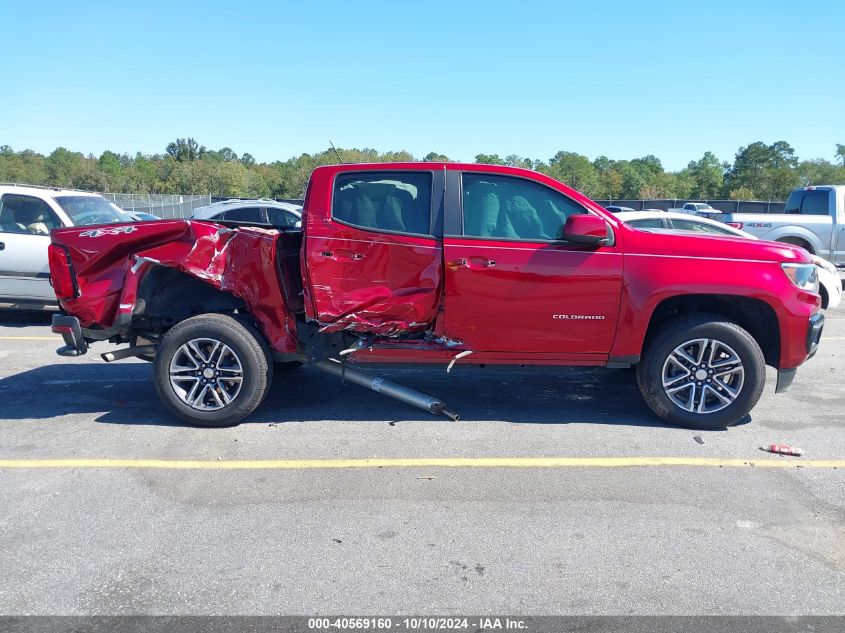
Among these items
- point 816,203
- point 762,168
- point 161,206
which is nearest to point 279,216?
point 816,203

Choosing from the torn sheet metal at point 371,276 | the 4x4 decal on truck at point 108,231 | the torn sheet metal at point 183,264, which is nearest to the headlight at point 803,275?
the torn sheet metal at point 371,276

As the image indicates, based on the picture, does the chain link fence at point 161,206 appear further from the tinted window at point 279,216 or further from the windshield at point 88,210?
the windshield at point 88,210

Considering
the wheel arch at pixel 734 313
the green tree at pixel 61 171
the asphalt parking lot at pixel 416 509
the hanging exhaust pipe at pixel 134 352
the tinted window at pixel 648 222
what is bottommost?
the asphalt parking lot at pixel 416 509

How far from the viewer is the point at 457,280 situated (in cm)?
533

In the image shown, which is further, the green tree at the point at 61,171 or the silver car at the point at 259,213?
the green tree at the point at 61,171

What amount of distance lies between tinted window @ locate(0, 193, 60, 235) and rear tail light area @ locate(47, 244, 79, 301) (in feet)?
15.4

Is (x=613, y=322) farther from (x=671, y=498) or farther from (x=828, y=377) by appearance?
(x=828, y=377)

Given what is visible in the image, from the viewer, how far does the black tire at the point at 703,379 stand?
5.38 meters

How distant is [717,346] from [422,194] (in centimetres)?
257

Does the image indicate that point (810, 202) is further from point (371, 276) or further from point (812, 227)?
point (371, 276)

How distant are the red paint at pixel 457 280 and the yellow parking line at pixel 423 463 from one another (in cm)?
90

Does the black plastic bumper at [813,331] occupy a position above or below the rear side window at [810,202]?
below

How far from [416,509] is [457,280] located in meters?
1.86

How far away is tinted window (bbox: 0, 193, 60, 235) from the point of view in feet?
31.8
